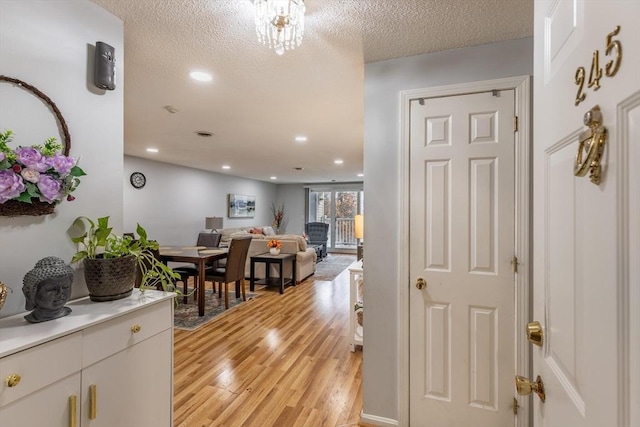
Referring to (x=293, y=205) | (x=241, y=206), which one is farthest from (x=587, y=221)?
(x=293, y=205)

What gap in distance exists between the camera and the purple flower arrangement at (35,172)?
105 cm

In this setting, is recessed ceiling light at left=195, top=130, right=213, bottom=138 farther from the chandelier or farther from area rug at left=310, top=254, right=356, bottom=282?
area rug at left=310, top=254, right=356, bottom=282

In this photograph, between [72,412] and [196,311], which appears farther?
[196,311]

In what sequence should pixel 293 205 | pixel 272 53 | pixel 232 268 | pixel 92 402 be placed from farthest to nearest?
pixel 293 205 → pixel 232 268 → pixel 272 53 → pixel 92 402

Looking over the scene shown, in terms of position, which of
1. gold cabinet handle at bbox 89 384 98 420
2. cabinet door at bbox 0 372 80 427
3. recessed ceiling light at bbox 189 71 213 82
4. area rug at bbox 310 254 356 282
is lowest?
area rug at bbox 310 254 356 282

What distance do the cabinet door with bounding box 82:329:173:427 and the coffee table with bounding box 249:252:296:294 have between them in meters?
3.46

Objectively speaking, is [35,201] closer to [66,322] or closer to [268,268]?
[66,322]

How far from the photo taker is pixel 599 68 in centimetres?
50

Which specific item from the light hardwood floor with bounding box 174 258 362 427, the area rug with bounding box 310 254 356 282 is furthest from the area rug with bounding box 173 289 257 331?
the area rug with bounding box 310 254 356 282

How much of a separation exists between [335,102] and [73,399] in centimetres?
258

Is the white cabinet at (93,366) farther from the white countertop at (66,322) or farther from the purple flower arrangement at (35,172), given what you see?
the purple flower arrangement at (35,172)

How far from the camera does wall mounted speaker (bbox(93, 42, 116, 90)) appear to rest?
4.68 ft

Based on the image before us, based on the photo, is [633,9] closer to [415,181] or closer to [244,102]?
[415,181]

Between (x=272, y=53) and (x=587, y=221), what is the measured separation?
186 centimetres
